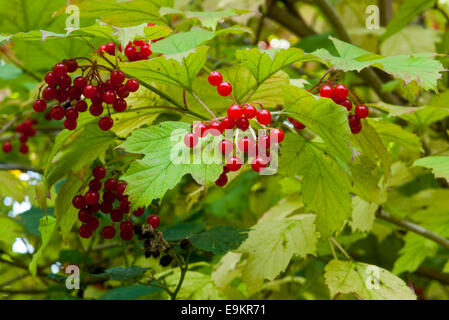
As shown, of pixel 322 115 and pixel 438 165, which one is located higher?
pixel 322 115

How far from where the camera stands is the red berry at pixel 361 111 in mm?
948

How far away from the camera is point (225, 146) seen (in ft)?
2.57

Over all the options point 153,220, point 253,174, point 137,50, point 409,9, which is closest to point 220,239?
point 153,220

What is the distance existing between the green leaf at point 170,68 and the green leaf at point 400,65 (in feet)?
0.74

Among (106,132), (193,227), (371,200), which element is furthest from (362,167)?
(106,132)

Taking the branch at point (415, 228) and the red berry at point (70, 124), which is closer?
the red berry at point (70, 124)

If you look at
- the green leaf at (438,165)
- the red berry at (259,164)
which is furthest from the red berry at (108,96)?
the green leaf at (438,165)

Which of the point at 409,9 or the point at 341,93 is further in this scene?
the point at 409,9

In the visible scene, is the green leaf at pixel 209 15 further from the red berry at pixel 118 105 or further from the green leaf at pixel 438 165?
the green leaf at pixel 438 165

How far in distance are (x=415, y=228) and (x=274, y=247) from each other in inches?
15.7

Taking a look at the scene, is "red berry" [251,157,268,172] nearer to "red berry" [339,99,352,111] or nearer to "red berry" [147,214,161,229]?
"red berry" [339,99,352,111]

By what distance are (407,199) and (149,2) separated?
1191 millimetres

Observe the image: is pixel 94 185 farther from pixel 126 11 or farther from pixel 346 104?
pixel 346 104

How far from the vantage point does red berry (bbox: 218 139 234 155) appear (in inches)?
30.9
